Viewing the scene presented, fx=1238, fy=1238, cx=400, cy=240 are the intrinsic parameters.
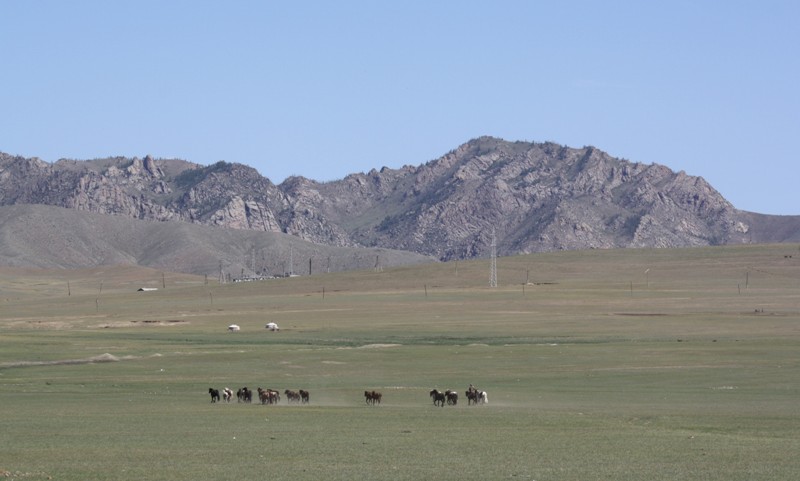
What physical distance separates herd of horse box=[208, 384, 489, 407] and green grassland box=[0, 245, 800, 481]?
70cm

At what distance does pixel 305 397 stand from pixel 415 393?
5339 millimetres

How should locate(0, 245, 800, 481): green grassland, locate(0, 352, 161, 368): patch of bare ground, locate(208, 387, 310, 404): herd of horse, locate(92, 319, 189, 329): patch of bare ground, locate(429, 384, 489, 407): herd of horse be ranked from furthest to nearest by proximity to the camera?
locate(92, 319, 189, 329): patch of bare ground, locate(0, 352, 161, 368): patch of bare ground, locate(208, 387, 310, 404): herd of horse, locate(429, 384, 489, 407): herd of horse, locate(0, 245, 800, 481): green grassland

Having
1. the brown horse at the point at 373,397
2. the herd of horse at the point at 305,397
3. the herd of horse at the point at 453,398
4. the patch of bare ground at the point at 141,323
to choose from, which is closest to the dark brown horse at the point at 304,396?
the herd of horse at the point at 305,397

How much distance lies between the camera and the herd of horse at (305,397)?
40.9m

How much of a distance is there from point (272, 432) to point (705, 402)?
16.2m

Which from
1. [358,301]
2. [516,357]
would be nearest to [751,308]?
[358,301]

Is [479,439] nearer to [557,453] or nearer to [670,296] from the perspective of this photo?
[557,453]

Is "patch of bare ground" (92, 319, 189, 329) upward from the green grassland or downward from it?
upward

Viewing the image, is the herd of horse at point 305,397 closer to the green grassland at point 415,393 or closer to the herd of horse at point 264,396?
the herd of horse at point 264,396

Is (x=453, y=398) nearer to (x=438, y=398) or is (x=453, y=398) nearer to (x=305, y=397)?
(x=438, y=398)

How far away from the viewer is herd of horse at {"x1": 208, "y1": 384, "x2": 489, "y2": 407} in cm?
4094

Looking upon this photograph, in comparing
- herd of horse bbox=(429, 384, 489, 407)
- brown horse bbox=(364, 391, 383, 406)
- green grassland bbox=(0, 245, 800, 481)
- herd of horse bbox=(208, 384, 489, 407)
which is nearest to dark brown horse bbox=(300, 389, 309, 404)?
herd of horse bbox=(208, 384, 489, 407)

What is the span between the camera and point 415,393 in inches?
1804

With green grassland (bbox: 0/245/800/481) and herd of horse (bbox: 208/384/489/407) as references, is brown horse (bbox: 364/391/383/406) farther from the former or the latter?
A: green grassland (bbox: 0/245/800/481)
